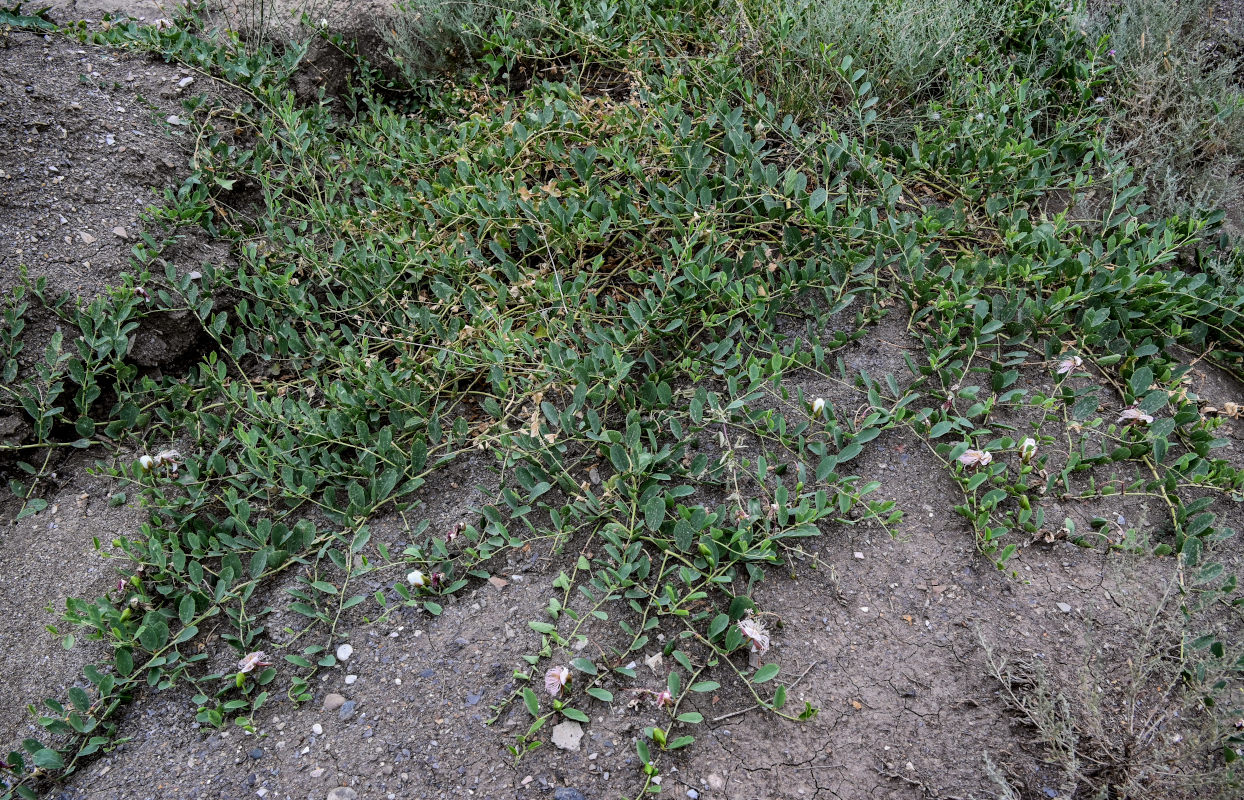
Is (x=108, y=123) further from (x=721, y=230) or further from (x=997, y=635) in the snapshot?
(x=997, y=635)

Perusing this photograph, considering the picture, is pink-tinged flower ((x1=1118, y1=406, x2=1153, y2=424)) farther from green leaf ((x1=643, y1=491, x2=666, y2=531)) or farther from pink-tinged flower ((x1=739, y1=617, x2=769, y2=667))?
green leaf ((x1=643, y1=491, x2=666, y2=531))

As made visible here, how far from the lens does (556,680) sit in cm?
193

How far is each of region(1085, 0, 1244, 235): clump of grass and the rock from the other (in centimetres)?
273

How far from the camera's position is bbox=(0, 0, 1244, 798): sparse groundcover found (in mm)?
2064

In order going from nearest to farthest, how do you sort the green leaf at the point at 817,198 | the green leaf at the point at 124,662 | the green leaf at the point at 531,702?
the green leaf at the point at 531,702 < the green leaf at the point at 124,662 < the green leaf at the point at 817,198

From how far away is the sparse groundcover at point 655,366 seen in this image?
2.06 meters

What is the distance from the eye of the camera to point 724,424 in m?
2.44

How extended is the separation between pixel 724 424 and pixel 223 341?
5.90 feet

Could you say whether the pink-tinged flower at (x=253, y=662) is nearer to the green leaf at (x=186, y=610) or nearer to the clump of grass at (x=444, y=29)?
the green leaf at (x=186, y=610)

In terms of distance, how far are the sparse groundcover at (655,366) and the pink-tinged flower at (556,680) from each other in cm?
5

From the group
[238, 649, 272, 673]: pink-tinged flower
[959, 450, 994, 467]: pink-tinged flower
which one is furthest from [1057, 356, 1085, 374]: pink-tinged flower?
[238, 649, 272, 673]: pink-tinged flower

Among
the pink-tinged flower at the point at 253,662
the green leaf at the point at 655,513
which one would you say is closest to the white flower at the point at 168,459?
the pink-tinged flower at the point at 253,662

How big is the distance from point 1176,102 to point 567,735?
3.31m

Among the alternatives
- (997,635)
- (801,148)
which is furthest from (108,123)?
(997,635)
